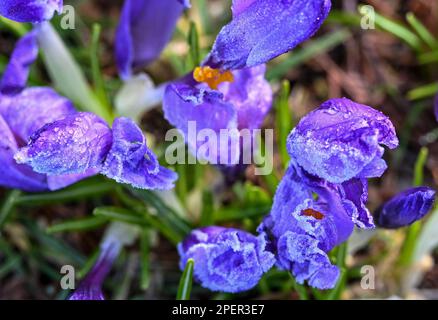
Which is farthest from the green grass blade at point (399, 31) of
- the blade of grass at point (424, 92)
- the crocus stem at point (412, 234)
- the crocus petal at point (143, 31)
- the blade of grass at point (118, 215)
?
the blade of grass at point (118, 215)

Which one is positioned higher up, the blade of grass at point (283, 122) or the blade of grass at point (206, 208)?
the blade of grass at point (283, 122)

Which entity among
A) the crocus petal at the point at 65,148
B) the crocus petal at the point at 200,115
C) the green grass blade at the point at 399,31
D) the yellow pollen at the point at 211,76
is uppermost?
the green grass blade at the point at 399,31

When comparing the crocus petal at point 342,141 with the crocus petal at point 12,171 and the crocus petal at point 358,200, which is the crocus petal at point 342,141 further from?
the crocus petal at point 12,171

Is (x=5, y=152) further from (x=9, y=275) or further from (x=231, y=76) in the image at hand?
(x=9, y=275)

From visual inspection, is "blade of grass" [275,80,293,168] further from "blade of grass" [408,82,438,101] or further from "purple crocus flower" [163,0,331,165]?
"blade of grass" [408,82,438,101]

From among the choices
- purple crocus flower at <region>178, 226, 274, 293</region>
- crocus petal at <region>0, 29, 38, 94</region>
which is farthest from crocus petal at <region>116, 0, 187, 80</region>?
purple crocus flower at <region>178, 226, 274, 293</region>
